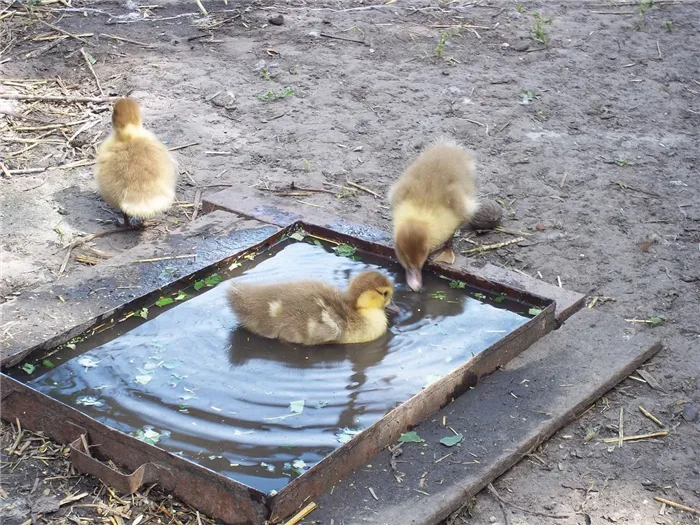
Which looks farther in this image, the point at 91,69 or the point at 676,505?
the point at 91,69

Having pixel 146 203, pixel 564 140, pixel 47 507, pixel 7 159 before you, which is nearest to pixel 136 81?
pixel 7 159

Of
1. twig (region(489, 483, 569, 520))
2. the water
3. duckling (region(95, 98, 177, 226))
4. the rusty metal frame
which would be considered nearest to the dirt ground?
twig (region(489, 483, 569, 520))

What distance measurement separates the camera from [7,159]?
6.96 m

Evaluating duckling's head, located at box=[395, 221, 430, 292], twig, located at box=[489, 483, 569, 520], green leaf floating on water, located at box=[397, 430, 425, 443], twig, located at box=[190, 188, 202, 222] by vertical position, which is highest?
duckling's head, located at box=[395, 221, 430, 292]

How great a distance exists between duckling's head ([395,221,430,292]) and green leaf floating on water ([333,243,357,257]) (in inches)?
15.8

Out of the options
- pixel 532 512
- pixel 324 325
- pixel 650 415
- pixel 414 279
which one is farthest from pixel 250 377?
pixel 650 415

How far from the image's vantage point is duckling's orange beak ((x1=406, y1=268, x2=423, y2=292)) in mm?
5000

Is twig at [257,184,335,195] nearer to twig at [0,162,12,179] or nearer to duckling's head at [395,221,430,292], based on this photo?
duckling's head at [395,221,430,292]

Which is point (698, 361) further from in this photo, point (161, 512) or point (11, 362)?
point (11, 362)

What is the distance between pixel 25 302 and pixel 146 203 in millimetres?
1324

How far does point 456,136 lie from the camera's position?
24.5ft

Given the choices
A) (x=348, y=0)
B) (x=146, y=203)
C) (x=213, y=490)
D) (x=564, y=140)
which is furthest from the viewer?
(x=348, y=0)

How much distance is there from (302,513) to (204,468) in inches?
15.6

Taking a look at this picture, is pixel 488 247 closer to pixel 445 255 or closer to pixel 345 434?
pixel 445 255
